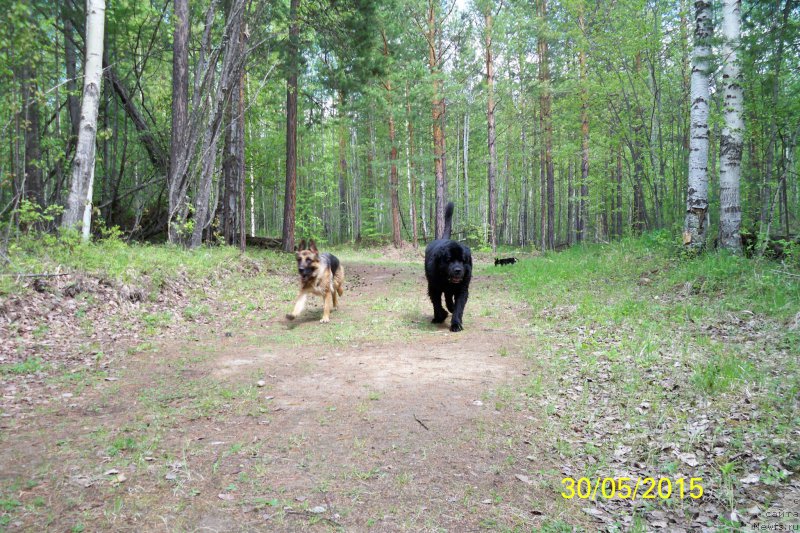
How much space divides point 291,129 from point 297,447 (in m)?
14.4

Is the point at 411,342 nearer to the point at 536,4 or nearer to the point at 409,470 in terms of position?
the point at 409,470

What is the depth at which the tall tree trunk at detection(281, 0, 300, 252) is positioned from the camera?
14180 mm

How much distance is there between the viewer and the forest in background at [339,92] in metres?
8.71

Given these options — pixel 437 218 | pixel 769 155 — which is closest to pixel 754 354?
pixel 769 155

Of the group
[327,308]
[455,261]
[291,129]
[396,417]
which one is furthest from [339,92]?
[396,417]

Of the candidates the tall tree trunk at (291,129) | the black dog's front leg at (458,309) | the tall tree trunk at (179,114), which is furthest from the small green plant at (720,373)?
the tall tree trunk at (291,129)

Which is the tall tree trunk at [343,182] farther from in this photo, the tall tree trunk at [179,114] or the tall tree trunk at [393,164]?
the tall tree trunk at [179,114]

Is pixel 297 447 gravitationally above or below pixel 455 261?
below

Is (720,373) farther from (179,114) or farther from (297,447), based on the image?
(179,114)

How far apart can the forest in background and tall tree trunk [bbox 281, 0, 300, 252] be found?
0.21 ft

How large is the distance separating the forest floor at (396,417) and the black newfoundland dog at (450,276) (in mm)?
516

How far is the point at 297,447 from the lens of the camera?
10.4ft

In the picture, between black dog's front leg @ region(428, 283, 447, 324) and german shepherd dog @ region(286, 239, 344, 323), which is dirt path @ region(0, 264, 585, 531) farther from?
german shepherd dog @ region(286, 239, 344, 323)
